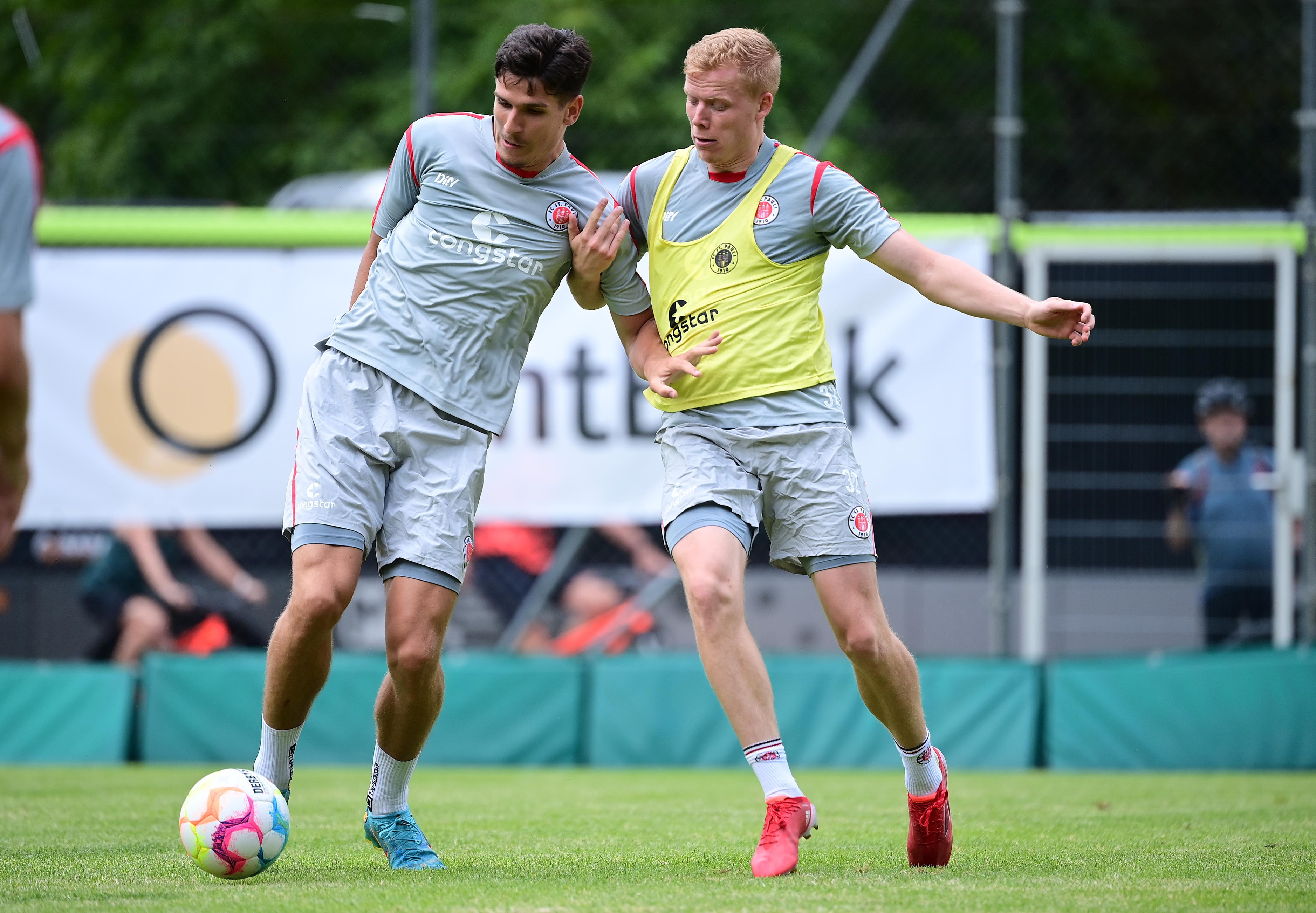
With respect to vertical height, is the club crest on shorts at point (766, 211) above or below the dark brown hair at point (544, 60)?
below

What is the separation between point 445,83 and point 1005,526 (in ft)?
23.4

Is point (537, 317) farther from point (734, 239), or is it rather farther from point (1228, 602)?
point (1228, 602)

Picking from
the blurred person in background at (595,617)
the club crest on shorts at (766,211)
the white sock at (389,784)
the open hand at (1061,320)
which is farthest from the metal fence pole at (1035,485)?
the white sock at (389,784)

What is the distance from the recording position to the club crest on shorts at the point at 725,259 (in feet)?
14.7

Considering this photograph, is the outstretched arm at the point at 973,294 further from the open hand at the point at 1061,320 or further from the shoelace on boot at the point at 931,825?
the shoelace on boot at the point at 931,825

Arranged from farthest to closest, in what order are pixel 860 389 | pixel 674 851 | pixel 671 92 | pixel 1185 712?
pixel 671 92 → pixel 860 389 → pixel 1185 712 → pixel 674 851

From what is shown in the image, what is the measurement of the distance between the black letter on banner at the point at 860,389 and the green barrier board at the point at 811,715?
1432 mm

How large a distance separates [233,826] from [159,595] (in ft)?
20.2

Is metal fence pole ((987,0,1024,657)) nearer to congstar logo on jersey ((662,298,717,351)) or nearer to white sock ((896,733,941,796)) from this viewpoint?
white sock ((896,733,941,796))

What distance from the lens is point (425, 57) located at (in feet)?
30.8

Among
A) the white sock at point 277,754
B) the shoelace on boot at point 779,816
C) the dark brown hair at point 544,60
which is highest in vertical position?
the dark brown hair at point 544,60

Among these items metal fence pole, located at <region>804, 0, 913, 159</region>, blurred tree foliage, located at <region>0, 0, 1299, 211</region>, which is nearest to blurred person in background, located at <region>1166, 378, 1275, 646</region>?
metal fence pole, located at <region>804, 0, 913, 159</region>

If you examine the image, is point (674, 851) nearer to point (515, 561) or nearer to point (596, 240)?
point (596, 240)

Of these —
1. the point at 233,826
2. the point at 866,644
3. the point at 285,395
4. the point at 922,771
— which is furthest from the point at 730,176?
the point at 285,395
